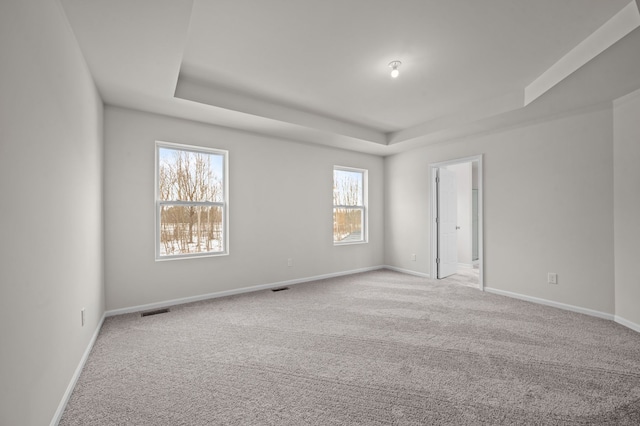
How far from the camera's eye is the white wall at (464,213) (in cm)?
673

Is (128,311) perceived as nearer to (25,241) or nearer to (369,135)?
(25,241)

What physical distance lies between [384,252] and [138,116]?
4.85 metres

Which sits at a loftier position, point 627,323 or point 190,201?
point 190,201

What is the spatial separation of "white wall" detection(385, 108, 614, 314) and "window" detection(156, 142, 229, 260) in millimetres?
3808

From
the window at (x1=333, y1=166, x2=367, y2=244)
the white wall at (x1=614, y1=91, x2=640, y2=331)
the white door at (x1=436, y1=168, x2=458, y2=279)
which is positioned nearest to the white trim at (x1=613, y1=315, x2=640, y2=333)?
the white wall at (x1=614, y1=91, x2=640, y2=331)

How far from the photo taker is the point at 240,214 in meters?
4.34

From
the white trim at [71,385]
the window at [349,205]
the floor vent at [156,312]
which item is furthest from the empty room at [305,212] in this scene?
the window at [349,205]

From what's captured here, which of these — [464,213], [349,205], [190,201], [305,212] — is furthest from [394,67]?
[464,213]

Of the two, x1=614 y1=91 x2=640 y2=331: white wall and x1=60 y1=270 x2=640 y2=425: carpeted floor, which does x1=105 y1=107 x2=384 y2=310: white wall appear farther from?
x1=614 y1=91 x2=640 y2=331: white wall

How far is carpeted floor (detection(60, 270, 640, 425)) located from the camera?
176cm

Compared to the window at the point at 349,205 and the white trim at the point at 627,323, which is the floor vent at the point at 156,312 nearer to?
the window at the point at 349,205

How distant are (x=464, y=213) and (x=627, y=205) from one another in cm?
376

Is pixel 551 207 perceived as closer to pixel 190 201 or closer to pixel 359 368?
pixel 359 368

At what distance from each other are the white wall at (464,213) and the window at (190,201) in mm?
5130
